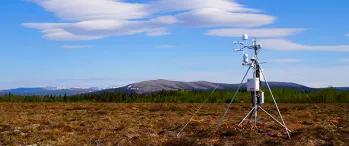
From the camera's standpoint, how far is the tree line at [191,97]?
5922cm

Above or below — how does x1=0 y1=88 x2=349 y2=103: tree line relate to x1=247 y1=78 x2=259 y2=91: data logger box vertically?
below

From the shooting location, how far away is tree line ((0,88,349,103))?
59219mm

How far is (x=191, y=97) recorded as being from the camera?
2598 inches

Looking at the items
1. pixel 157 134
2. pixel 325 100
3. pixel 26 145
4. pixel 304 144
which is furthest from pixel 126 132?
pixel 325 100

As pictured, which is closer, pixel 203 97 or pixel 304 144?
pixel 304 144

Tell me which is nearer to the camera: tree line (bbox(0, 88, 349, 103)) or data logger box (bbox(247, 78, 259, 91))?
data logger box (bbox(247, 78, 259, 91))

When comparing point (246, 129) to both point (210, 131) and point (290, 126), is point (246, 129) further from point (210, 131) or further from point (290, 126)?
point (290, 126)

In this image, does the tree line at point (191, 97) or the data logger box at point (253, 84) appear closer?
the data logger box at point (253, 84)

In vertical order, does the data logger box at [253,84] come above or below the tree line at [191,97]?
above

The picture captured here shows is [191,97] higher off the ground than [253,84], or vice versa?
[253,84]

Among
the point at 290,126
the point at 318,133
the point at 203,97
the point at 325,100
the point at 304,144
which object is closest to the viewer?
the point at 304,144

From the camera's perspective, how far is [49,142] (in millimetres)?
20047

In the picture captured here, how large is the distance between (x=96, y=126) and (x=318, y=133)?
11.8 m

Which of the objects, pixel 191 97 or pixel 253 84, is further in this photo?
pixel 191 97
